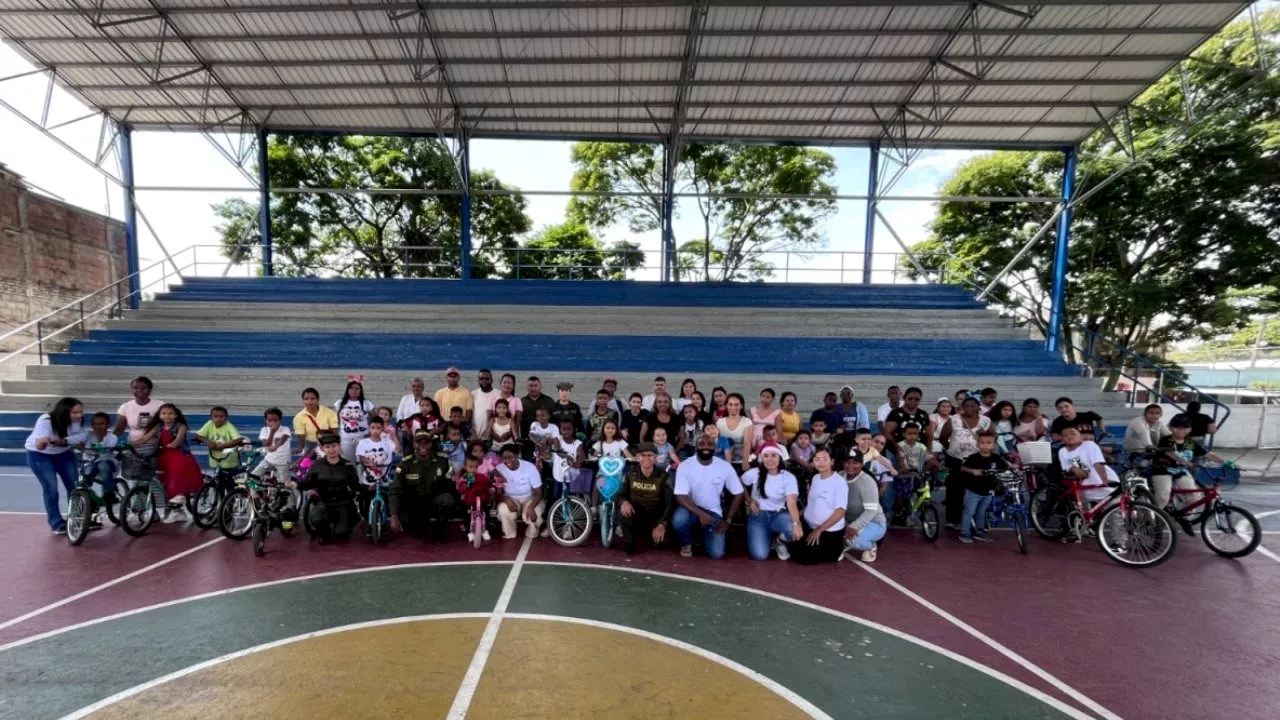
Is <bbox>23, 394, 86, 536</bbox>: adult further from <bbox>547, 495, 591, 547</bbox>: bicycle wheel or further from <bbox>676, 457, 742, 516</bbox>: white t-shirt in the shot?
<bbox>676, 457, 742, 516</bbox>: white t-shirt

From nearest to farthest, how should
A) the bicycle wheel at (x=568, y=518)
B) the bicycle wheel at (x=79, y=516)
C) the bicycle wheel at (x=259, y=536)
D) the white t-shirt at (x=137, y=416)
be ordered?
the bicycle wheel at (x=259, y=536) < the bicycle wheel at (x=79, y=516) < the bicycle wheel at (x=568, y=518) < the white t-shirt at (x=137, y=416)

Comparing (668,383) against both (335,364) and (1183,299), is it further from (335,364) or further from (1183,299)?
(1183,299)

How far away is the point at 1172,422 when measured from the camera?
706 cm

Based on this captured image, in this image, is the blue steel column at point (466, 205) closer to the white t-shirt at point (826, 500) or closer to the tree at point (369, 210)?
the tree at point (369, 210)

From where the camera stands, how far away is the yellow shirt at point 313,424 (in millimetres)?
7117

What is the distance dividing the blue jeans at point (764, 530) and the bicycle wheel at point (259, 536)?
5.24m

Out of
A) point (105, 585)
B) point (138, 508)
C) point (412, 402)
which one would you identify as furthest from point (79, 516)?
point (412, 402)

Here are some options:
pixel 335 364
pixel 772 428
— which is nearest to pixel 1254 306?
pixel 772 428

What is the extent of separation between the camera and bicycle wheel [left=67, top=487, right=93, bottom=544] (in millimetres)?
6074

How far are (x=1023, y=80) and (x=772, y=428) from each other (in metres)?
12.3

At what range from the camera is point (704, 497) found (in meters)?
6.18

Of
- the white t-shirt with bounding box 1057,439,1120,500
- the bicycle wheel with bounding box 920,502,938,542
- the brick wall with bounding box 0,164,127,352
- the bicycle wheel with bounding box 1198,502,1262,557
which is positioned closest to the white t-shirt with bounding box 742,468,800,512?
the bicycle wheel with bounding box 920,502,938,542

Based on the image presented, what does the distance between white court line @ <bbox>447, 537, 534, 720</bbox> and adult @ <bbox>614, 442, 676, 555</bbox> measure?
1194mm

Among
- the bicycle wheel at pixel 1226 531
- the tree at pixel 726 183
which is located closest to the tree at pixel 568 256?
the tree at pixel 726 183
